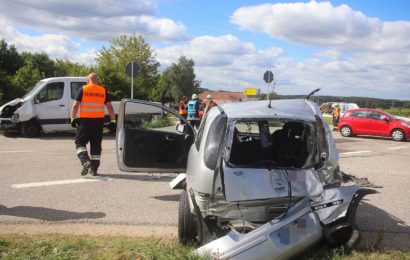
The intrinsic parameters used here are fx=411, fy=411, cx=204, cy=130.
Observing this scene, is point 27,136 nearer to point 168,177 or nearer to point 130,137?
point 168,177

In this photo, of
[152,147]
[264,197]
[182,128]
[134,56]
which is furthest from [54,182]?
[134,56]

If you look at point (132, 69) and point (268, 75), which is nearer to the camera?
point (132, 69)

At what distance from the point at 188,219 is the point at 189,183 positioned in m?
0.39

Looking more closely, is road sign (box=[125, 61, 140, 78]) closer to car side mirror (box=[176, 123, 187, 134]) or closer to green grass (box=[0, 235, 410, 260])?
car side mirror (box=[176, 123, 187, 134])

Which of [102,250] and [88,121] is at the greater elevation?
[88,121]

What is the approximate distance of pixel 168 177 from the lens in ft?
26.9

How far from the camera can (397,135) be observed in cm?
1877

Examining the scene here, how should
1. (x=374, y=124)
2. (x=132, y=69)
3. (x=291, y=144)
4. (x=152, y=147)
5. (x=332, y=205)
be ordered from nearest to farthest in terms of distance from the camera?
(x=332, y=205), (x=291, y=144), (x=152, y=147), (x=132, y=69), (x=374, y=124)

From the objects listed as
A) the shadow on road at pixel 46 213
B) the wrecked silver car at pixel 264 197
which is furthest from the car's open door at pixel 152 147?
the wrecked silver car at pixel 264 197

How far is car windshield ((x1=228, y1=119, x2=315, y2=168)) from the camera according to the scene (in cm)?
484

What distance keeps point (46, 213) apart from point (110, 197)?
1117 millimetres

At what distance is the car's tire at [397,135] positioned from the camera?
1862 centimetres

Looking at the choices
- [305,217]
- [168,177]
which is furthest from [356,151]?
[305,217]

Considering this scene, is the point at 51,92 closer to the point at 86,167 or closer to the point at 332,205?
the point at 86,167
